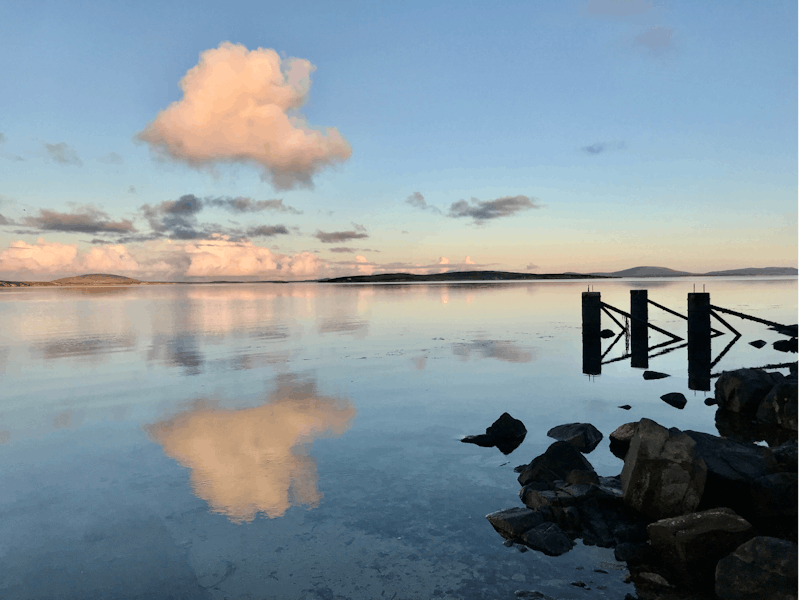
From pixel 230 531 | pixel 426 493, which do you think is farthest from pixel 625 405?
pixel 230 531

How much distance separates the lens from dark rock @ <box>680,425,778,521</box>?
26.6 ft

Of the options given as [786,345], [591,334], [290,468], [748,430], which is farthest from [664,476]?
[786,345]

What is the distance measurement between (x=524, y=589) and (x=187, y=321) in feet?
162

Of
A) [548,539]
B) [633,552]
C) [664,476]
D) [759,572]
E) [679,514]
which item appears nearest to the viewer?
[759,572]

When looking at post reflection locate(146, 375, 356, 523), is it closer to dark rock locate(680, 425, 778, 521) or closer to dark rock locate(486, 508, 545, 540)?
dark rock locate(486, 508, 545, 540)

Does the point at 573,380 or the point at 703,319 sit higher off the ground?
the point at 703,319

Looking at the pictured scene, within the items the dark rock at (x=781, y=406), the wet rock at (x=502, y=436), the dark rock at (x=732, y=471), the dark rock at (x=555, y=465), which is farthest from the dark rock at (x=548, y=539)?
the dark rock at (x=781, y=406)

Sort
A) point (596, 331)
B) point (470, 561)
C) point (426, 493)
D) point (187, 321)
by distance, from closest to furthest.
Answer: point (470, 561), point (426, 493), point (596, 331), point (187, 321)

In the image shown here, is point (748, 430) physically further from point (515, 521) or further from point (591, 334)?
point (515, 521)

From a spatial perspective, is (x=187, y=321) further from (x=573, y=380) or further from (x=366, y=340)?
(x=573, y=380)

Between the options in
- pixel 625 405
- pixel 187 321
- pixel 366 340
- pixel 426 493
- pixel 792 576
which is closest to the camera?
pixel 792 576

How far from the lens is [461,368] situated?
2328cm

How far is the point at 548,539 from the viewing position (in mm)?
7797

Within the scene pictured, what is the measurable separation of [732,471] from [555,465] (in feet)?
10.0
